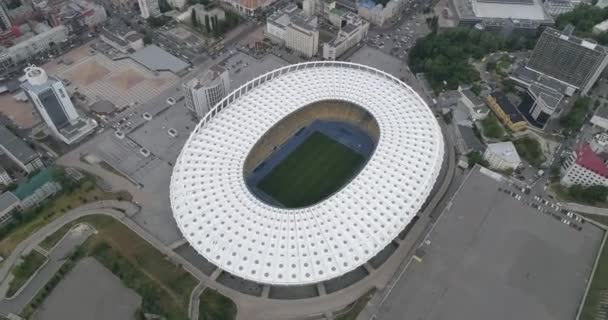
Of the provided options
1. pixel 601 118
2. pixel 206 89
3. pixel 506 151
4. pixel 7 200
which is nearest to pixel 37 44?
pixel 7 200

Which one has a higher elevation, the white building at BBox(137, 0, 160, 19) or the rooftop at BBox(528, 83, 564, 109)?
the rooftop at BBox(528, 83, 564, 109)

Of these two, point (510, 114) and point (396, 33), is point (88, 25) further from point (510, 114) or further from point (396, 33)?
point (510, 114)

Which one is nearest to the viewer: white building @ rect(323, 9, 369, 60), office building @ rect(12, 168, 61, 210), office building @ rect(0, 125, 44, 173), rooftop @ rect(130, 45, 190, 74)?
office building @ rect(12, 168, 61, 210)

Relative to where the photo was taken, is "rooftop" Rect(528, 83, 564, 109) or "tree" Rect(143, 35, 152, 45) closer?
"rooftop" Rect(528, 83, 564, 109)

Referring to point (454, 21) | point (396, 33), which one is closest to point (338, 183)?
point (396, 33)

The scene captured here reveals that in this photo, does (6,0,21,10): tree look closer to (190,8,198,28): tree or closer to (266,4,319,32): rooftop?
(190,8,198,28): tree

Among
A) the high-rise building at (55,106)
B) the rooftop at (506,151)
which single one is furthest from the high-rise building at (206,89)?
the rooftop at (506,151)

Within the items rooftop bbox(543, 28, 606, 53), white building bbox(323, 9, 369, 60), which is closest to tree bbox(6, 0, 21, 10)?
white building bbox(323, 9, 369, 60)
